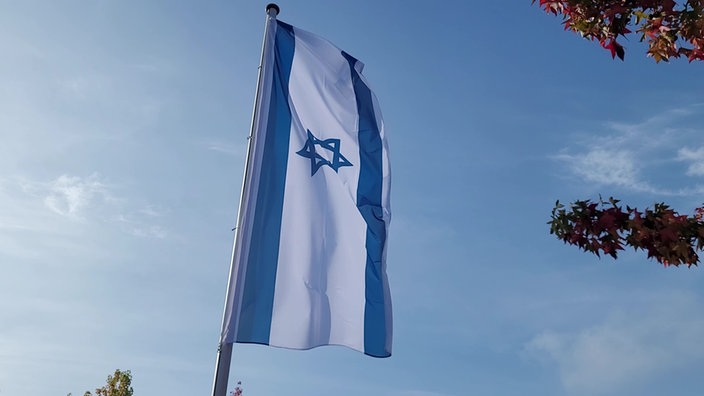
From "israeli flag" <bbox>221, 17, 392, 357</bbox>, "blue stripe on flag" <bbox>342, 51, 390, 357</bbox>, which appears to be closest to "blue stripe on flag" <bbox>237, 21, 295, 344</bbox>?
"israeli flag" <bbox>221, 17, 392, 357</bbox>

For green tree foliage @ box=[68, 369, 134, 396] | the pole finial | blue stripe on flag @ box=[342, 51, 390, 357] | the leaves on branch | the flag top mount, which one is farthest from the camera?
green tree foliage @ box=[68, 369, 134, 396]

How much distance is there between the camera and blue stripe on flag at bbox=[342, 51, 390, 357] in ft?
34.2

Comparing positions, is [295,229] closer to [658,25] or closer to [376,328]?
[376,328]

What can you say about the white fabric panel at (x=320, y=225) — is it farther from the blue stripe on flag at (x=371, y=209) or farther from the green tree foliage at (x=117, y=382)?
the green tree foliage at (x=117, y=382)

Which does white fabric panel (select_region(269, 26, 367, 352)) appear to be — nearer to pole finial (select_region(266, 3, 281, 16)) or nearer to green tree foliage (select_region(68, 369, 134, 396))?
pole finial (select_region(266, 3, 281, 16))

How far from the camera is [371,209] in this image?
37.3 ft

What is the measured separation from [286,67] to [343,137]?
1.43 m

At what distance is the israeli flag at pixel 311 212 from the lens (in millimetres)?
9578

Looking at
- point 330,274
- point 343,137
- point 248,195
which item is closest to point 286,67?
point 343,137

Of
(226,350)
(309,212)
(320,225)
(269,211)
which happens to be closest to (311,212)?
(309,212)

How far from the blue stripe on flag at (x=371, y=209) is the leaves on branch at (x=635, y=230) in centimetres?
363

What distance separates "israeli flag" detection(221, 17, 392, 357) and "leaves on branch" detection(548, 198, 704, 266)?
3604 mm

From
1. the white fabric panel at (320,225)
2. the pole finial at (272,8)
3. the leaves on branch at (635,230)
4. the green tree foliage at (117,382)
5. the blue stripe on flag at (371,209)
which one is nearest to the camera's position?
the leaves on branch at (635,230)

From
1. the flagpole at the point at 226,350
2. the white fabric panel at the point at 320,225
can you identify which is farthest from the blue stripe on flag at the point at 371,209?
the flagpole at the point at 226,350
